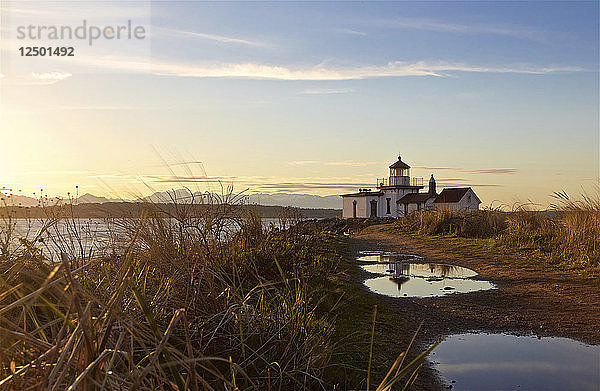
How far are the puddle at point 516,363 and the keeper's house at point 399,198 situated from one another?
46.0 m

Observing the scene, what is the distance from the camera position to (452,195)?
2083 inches

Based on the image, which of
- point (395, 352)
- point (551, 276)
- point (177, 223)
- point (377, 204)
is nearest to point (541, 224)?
point (551, 276)

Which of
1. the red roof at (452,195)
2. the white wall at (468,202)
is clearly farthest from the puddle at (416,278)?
the red roof at (452,195)

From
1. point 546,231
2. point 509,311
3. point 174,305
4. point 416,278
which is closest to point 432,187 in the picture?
point 546,231

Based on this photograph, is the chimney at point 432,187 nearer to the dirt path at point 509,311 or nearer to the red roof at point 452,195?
the red roof at point 452,195

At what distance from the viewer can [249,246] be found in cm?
848

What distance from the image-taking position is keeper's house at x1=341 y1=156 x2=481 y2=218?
173 ft

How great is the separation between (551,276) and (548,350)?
548 cm

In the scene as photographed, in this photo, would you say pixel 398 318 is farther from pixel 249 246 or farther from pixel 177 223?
pixel 177 223

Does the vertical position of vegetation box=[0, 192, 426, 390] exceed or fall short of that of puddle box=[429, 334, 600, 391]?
it exceeds it

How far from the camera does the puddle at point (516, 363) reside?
16.1 ft

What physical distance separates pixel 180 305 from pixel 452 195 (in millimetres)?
51172

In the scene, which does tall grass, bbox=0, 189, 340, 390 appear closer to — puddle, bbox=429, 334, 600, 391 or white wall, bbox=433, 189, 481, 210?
puddle, bbox=429, 334, 600, 391

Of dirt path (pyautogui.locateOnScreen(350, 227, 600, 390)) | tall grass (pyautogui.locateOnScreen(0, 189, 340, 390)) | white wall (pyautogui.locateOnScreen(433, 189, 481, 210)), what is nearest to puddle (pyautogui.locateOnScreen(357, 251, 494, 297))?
dirt path (pyautogui.locateOnScreen(350, 227, 600, 390))
